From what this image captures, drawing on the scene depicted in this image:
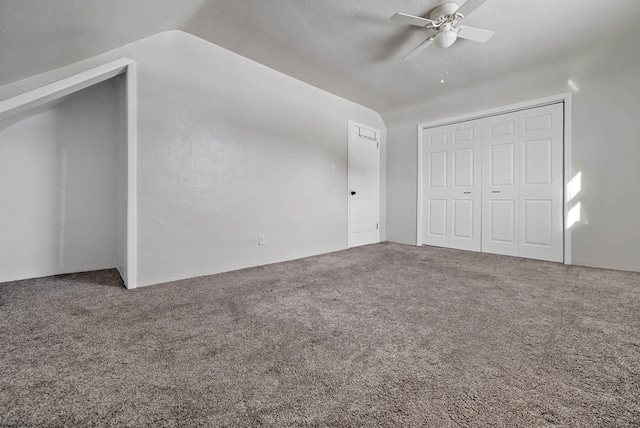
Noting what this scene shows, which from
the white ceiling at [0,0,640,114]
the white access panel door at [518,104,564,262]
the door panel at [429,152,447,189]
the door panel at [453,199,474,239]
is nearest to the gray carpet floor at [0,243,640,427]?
the white access panel door at [518,104,564,262]

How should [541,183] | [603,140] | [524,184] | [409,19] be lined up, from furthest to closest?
[524,184], [541,183], [603,140], [409,19]

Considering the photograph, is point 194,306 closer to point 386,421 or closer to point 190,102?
point 386,421

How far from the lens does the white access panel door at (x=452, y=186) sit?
428cm

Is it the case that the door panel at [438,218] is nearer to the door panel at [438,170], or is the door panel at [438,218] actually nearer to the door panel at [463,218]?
the door panel at [463,218]

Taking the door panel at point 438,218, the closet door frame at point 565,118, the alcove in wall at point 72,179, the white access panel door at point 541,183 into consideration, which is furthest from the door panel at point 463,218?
the alcove in wall at point 72,179

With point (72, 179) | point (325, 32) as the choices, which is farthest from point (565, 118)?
point (72, 179)

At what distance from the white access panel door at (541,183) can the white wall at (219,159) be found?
2.85 metres

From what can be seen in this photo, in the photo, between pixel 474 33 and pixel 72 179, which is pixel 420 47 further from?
pixel 72 179

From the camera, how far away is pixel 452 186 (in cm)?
451

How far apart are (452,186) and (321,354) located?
4.03 meters

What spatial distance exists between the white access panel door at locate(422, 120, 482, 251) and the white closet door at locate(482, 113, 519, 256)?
112 millimetres

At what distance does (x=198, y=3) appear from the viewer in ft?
7.63

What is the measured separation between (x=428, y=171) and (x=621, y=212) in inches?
95.9

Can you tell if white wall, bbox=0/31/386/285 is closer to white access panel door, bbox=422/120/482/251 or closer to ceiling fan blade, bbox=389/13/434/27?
ceiling fan blade, bbox=389/13/434/27
